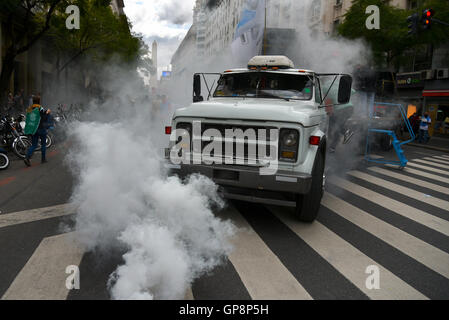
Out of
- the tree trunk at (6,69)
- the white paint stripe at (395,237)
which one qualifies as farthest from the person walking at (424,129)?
the tree trunk at (6,69)

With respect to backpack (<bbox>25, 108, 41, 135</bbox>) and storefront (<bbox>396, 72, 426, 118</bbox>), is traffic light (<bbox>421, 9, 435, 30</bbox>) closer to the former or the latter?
backpack (<bbox>25, 108, 41, 135</bbox>)

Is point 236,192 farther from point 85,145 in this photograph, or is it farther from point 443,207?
point 443,207

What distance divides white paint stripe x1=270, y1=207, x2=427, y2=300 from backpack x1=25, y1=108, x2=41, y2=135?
6.31 m

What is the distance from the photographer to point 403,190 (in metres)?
7.30

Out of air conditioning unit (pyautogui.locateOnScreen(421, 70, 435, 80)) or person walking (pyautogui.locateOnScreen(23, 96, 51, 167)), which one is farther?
air conditioning unit (pyautogui.locateOnScreen(421, 70, 435, 80))

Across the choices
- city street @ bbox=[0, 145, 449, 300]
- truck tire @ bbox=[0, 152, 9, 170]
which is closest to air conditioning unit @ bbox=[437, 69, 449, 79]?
city street @ bbox=[0, 145, 449, 300]

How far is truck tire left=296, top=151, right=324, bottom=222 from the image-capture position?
4.63 meters

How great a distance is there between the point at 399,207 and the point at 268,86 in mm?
3006

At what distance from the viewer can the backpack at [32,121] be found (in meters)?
8.35

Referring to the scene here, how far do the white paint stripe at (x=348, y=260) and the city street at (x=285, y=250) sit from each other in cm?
1

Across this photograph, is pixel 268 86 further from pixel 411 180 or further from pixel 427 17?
pixel 427 17

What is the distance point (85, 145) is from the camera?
5953 mm

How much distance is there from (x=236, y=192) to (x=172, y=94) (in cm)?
1555
